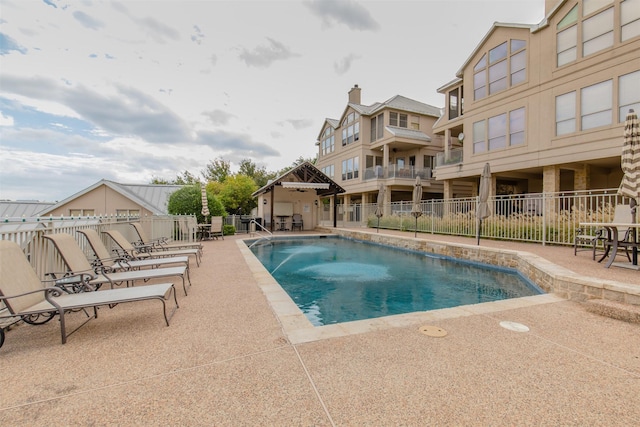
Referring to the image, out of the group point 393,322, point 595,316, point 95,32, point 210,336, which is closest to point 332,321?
point 393,322

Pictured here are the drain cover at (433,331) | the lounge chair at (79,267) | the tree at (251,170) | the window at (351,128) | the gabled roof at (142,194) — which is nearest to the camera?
the drain cover at (433,331)

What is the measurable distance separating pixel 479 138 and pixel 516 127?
199cm

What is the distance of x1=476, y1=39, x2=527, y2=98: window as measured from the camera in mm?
13863

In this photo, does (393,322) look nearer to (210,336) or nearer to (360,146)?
(210,336)

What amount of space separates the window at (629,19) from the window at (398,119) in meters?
12.7

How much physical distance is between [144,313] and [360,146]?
71.0ft

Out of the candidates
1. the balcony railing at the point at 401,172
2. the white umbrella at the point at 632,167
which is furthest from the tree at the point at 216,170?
the white umbrella at the point at 632,167

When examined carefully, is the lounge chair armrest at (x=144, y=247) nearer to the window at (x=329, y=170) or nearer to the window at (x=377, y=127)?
the window at (x=377, y=127)

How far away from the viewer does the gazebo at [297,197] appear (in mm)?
18812

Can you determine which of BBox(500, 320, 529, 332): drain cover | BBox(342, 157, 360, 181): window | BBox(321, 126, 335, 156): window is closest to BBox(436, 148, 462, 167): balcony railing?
BBox(342, 157, 360, 181): window

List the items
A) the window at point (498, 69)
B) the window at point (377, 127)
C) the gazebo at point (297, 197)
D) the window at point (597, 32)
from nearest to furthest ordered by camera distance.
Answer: the window at point (597, 32)
the window at point (498, 69)
the gazebo at point (297, 197)
the window at point (377, 127)

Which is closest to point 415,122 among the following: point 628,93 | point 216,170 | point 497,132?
point 497,132

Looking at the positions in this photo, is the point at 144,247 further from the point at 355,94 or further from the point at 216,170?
the point at 216,170

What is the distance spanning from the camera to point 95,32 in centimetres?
934
